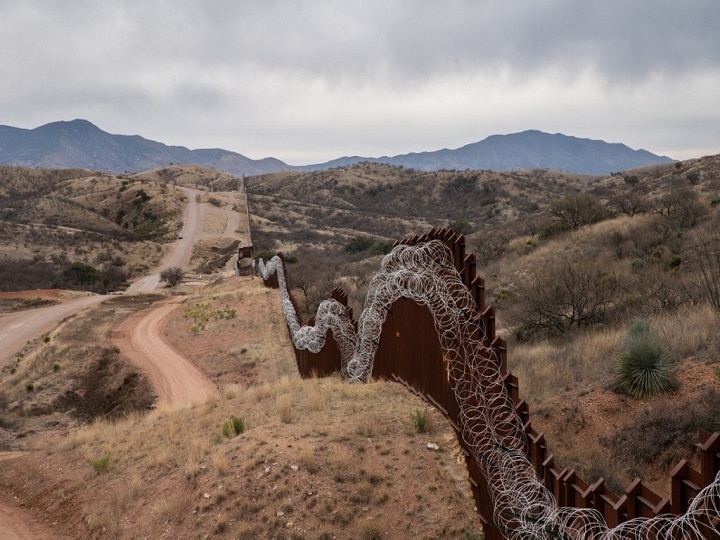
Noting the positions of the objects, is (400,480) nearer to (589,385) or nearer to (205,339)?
(589,385)

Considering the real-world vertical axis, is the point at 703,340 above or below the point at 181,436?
above

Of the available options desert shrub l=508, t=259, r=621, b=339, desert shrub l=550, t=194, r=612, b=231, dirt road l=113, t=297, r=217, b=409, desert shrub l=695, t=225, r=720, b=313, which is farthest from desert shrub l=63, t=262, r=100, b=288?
desert shrub l=695, t=225, r=720, b=313

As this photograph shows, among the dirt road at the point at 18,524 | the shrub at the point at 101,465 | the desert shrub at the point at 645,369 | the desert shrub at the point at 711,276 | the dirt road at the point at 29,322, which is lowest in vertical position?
the dirt road at the point at 29,322

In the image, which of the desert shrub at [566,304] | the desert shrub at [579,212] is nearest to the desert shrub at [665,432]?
the desert shrub at [566,304]

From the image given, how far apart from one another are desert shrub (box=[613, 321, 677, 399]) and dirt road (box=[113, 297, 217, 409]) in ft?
31.8

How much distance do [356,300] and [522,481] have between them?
20.3m

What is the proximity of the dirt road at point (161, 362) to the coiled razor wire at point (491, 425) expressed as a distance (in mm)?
8657

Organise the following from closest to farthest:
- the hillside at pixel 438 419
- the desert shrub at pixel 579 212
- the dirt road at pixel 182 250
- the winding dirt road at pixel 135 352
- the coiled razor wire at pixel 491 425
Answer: the coiled razor wire at pixel 491 425
the hillside at pixel 438 419
the winding dirt road at pixel 135 352
the desert shrub at pixel 579 212
the dirt road at pixel 182 250

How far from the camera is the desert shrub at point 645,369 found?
846cm

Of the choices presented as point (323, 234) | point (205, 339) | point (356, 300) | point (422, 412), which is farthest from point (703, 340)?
point (323, 234)

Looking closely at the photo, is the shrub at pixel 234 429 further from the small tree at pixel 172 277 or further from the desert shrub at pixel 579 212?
the small tree at pixel 172 277

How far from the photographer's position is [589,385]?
930 cm

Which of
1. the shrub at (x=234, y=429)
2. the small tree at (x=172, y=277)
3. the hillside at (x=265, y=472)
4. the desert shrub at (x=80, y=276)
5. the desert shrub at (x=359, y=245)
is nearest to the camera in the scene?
the hillside at (x=265, y=472)

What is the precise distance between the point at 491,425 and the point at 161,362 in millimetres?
19134
